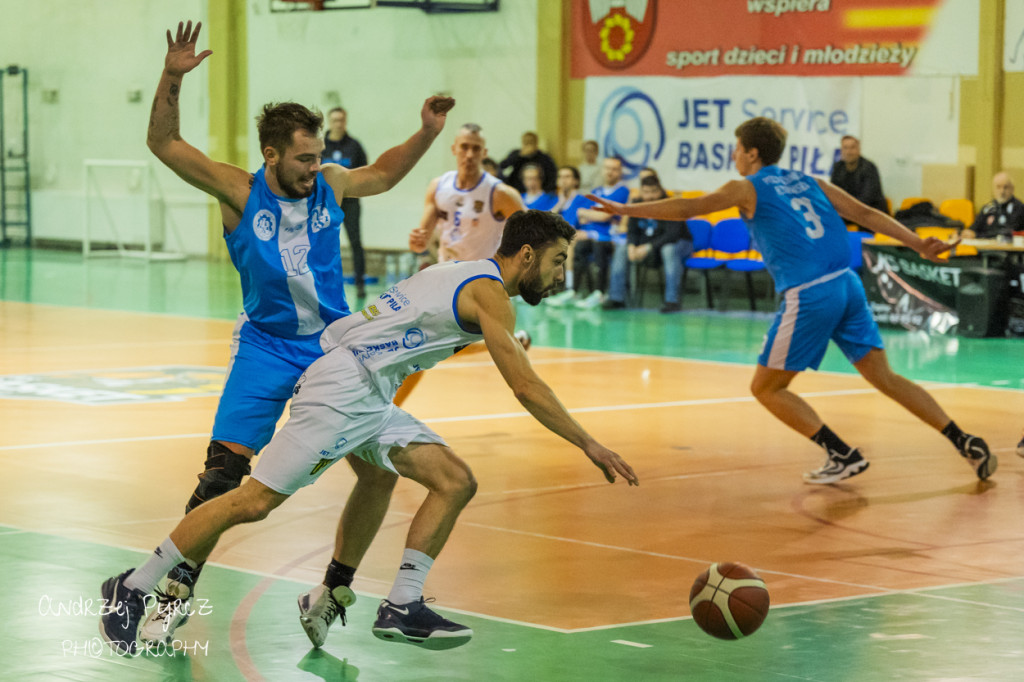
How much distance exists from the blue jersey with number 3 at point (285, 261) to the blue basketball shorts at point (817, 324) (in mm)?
4076

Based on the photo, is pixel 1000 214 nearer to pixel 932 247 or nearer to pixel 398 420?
pixel 932 247

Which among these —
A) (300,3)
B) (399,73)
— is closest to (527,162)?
(399,73)

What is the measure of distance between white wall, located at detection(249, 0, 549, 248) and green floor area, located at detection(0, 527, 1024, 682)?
1947 centimetres

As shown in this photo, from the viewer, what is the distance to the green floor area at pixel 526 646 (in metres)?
6.12

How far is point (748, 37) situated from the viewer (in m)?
23.5

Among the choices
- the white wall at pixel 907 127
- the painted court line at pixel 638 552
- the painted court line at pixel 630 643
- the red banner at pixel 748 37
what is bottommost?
the painted court line at pixel 630 643

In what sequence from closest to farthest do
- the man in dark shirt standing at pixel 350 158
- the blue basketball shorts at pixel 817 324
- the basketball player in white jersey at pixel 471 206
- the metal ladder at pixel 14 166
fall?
the blue basketball shorts at pixel 817 324, the basketball player in white jersey at pixel 471 206, the man in dark shirt standing at pixel 350 158, the metal ladder at pixel 14 166

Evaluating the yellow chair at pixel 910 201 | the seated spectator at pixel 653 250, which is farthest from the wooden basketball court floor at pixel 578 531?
the seated spectator at pixel 653 250

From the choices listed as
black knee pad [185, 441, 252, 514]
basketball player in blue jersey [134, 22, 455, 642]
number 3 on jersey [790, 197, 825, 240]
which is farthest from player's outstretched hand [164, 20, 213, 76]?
number 3 on jersey [790, 197, 825, 240]

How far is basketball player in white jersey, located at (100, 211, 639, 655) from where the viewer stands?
6.13 meters

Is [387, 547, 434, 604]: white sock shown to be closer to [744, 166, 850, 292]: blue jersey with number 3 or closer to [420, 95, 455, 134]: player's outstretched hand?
[420, 95, 455, 134]: player's outstretched hand

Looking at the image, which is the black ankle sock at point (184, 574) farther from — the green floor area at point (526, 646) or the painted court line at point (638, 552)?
the painted court line at point (638, 552)

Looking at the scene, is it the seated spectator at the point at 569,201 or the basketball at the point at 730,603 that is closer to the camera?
the basketball at the point at 730,603

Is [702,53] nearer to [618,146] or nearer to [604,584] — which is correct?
[618,146]
